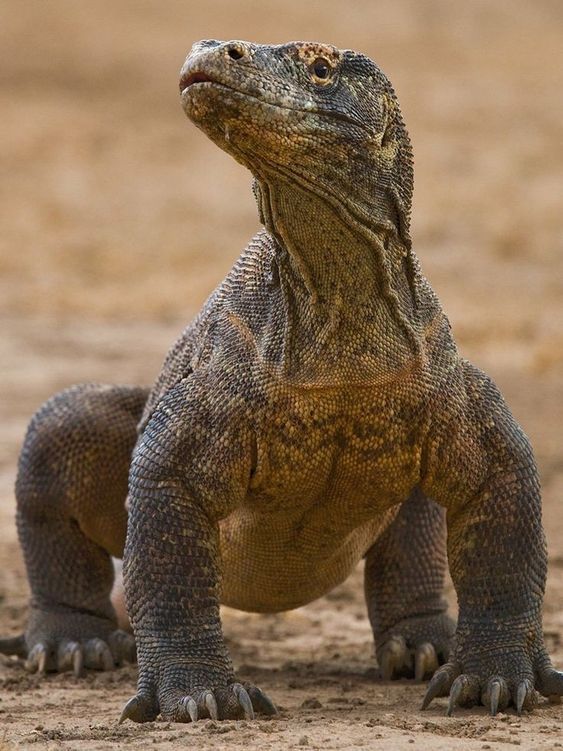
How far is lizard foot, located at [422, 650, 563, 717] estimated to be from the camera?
5.45 metres

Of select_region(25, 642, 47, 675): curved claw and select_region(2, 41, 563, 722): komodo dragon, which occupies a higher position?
select_region(2, 41, 563, 722): komodo dragon

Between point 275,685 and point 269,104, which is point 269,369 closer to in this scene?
point 269,104

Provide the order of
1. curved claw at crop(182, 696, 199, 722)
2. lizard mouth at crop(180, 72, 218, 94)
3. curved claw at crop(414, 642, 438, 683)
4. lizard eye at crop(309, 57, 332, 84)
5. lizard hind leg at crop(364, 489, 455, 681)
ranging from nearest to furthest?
lizard mouth at crop(180, 72, 218, 94) < lizard eye at crop(309, 57, 332, 84) < curved claw at crop(182, 696, 199, 722) < curved claw at crop(414, 642, 438, 683) < lizard hind leg at crop(364, 489, 455, 681)

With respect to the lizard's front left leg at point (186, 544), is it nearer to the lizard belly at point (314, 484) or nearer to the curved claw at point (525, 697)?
the lizard belly at point (314, 484)

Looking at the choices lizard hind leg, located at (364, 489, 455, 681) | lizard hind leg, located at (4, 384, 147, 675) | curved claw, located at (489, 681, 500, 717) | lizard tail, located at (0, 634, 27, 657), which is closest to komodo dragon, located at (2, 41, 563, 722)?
curved claw, located at (489, 681, 500, 717)

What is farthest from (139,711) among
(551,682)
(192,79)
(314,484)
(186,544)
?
(192,79)

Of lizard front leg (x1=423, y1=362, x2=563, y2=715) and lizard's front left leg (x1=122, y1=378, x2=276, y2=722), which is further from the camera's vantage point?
lizard front leg (x1=423, y1=362, x2=563, y2=715)

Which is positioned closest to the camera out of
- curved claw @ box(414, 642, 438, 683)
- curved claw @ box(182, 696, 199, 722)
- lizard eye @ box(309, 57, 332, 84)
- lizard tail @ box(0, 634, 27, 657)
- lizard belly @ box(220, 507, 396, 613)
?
lizard eye @ box(309, 57, 332, 84)

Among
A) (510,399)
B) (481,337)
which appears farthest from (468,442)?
(481,337)

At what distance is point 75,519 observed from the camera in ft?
22.8

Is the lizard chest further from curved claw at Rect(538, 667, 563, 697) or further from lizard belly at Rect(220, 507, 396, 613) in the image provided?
curved claw at Rect(538, 667, 563, 697)

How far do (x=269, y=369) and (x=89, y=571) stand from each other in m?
2.11

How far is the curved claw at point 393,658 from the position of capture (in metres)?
6.64

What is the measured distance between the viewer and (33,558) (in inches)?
277
